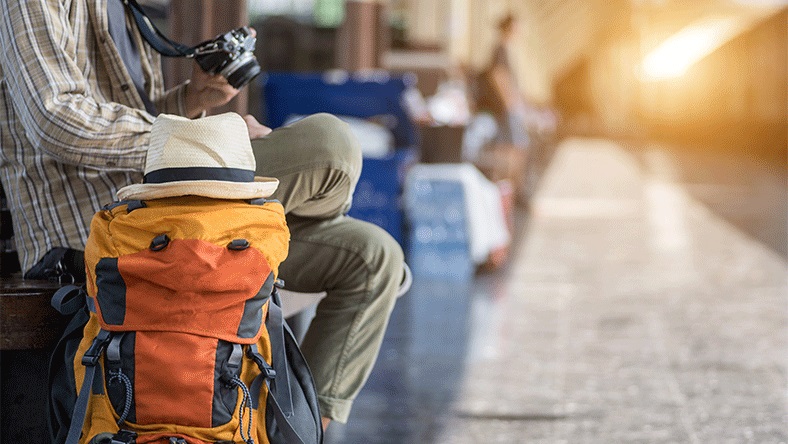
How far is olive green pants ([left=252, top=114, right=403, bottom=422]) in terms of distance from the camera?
7.00 feet

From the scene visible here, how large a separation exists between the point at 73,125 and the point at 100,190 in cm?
20

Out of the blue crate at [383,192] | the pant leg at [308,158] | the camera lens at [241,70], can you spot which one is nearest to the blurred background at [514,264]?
the blue crate at [383,192]

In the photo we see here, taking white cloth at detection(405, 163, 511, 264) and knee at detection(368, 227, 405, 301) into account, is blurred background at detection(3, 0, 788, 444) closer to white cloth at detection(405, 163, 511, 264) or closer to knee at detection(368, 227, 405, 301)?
white cloth at detection(405, 163, 511, 264)

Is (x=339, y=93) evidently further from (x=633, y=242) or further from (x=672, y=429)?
(x=672, y=429)

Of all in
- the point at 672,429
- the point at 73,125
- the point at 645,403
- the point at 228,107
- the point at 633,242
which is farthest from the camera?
the point at 633,242

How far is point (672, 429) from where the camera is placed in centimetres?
279

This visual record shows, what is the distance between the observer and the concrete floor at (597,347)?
2834 millimetres

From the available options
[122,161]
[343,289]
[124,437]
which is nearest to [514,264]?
[343,289]

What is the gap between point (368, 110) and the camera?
17.3ft

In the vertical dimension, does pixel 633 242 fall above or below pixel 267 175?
below

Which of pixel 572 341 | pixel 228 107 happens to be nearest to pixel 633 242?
pixel 572 341

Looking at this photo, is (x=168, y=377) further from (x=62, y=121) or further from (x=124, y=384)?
(x=62, y=121)

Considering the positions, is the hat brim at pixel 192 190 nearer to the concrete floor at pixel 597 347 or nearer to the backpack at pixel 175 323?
the backpack at pixel 175 323

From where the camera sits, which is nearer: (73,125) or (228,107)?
(73,125)
